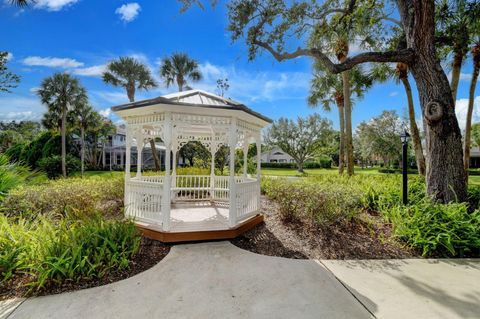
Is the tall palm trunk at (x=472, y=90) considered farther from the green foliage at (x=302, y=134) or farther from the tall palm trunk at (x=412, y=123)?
the green foliage at (x=302, y=134)

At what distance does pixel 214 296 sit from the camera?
10.1 ft

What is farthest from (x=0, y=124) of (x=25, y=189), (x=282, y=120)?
(x=25, y=189)

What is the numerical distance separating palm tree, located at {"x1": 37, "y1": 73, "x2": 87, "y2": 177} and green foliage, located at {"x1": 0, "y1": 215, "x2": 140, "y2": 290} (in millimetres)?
20027

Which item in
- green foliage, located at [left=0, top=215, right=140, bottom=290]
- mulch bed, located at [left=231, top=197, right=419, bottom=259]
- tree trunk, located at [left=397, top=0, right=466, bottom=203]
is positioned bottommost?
mulch bed, located at [left=231, top=197, right=419, bottom=259]

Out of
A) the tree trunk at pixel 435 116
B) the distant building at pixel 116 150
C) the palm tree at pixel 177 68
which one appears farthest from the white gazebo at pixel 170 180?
the distant building at pixel 116 150

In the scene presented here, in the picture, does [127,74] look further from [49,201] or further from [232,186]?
[232,186]

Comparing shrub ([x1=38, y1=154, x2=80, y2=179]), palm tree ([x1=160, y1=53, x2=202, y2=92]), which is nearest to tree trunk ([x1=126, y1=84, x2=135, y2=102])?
palm tree ([x1=160, y1=53, x2=202, y2=92])

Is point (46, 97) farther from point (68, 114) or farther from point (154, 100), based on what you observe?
point (154, 100)

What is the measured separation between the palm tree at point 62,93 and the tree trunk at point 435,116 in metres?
24.3

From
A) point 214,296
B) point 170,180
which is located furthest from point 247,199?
point 214,296

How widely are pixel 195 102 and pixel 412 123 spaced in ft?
33.6

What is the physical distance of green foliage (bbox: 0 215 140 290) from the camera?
3.29m

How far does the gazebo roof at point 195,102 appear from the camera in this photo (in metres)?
4.92

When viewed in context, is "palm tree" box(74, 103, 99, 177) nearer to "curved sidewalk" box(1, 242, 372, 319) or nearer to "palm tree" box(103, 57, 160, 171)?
"palm tree" box(103, 57, 160, 171)
